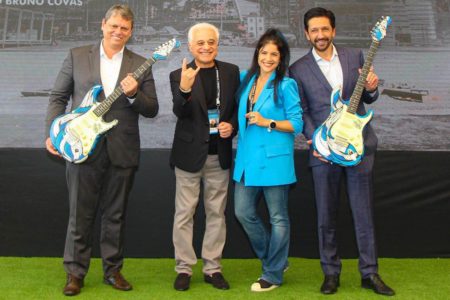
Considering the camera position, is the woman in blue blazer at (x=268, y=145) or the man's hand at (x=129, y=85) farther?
the woman in blue blazer at (x=268, y=145)

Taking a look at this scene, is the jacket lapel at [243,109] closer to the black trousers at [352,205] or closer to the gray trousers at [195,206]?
the gray trousers at [195,206]

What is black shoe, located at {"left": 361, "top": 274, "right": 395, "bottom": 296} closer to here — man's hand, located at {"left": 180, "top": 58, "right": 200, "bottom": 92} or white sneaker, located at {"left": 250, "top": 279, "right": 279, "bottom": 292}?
white sneaker, located at {"left": 250, "top": 279, "right": 279, "bottom": 292}

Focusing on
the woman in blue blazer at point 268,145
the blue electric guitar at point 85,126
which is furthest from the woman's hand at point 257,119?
the blue electric guitar at point 85,126

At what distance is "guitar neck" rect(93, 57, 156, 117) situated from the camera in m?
3.38

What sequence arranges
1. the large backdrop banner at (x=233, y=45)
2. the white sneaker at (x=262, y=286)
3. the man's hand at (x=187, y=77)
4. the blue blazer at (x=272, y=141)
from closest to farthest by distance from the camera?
the man's hand at (x=187, y=77) < the blue blazer at (x=272, y=141) < the white sneaker at (x=262, y=286) < the large backdrop banner at (x=233, y=45)

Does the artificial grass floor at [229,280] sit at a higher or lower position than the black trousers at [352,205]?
lower

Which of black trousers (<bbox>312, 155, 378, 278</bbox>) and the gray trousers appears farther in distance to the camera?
the gray trousers

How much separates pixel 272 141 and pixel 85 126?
989 mm

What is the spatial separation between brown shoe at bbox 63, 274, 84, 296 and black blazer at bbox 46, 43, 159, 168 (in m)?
0.65

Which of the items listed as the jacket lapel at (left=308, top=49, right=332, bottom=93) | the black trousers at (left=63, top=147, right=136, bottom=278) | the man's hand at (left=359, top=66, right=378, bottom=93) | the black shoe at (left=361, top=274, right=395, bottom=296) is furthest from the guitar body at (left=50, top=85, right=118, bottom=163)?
the black shoe at (left=361, top=274, right=395, bottom=296)

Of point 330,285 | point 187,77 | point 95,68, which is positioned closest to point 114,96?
point 95,68

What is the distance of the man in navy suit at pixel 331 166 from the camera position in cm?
347

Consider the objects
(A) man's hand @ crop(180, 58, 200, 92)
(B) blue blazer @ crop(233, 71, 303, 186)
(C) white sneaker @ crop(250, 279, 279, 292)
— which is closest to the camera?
(A) man's hand @ crop(180, 58, 200, 92)

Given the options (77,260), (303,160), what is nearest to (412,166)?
(303,160)
